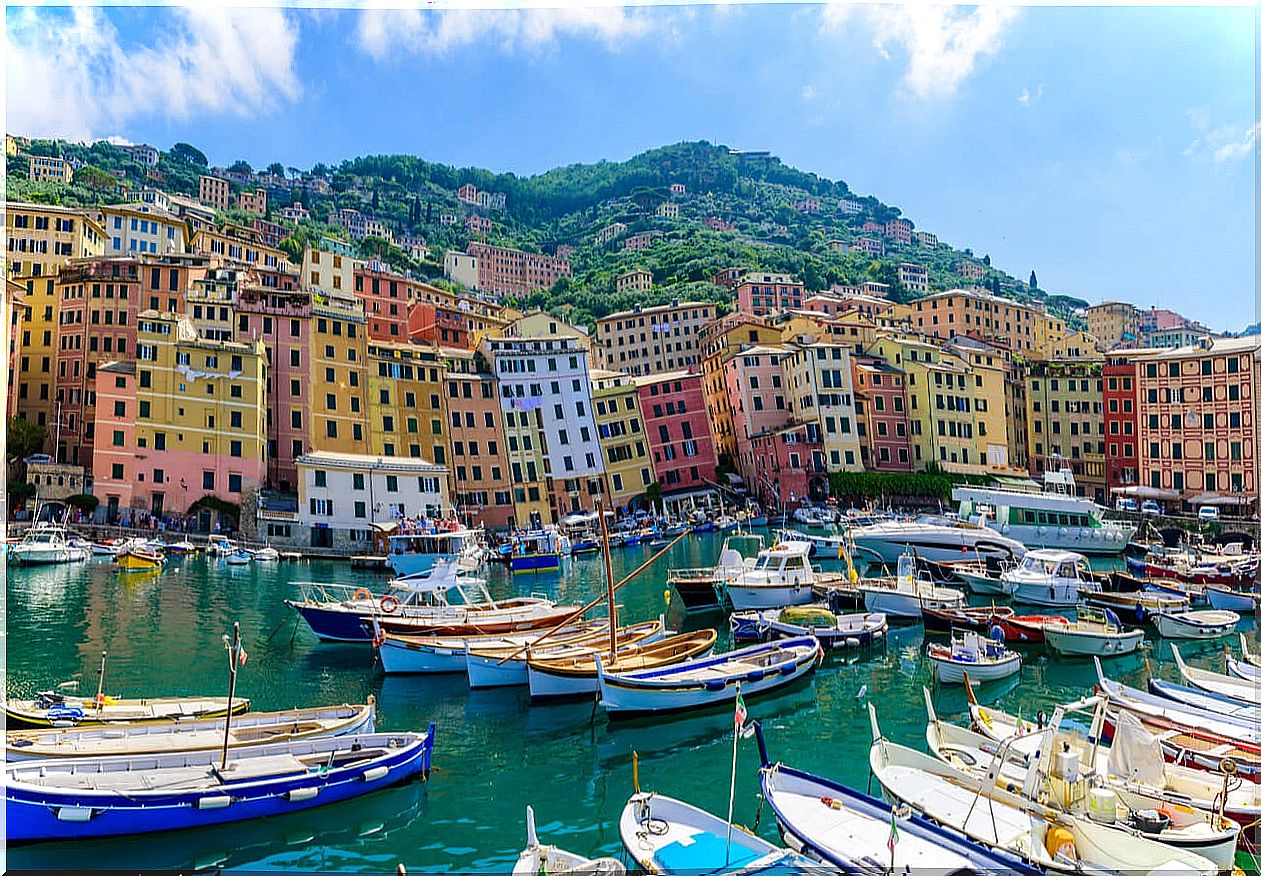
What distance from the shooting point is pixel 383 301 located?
6288 cm

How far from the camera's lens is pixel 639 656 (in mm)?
18750

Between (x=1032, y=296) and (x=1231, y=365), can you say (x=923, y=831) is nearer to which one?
(x=1231, y=365)

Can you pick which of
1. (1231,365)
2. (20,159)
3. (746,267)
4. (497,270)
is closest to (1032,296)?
(746,267)

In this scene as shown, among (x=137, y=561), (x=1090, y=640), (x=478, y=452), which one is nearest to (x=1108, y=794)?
(x=1090, y=640)

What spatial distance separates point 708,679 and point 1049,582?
582 inches

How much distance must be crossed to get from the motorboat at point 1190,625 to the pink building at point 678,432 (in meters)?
35.8

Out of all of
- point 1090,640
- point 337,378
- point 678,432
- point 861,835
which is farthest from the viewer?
point 678,432

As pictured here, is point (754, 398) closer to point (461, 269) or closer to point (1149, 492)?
point (1149, 492)

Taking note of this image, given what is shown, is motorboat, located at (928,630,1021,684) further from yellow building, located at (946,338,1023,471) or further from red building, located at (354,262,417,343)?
red building, located at (354,262,417,343)

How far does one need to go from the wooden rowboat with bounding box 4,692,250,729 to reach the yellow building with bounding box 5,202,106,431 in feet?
140

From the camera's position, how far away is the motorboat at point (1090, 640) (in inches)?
860

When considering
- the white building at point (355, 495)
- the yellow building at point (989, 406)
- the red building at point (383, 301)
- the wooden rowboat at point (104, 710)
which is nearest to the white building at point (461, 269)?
the red building at point (383, 301)

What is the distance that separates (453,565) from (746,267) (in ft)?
281

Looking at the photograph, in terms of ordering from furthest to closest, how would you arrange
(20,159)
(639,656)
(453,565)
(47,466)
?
(20,159)
(47,466)
(453,565)
(639,656)
